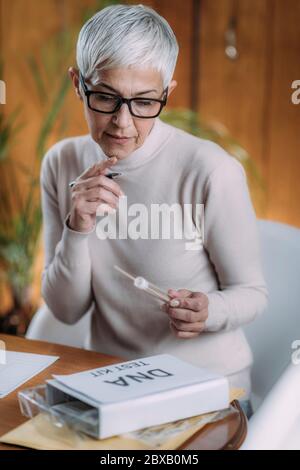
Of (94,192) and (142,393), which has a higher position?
(94,192)

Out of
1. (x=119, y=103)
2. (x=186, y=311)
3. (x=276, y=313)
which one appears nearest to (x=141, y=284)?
(x=186, y=311)

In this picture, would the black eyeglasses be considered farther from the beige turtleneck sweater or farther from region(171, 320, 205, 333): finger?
region(171, 320, 205, 333): finger

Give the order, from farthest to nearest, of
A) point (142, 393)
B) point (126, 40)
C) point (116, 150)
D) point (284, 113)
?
point (284, 113), point (116, 150), point (126, 40), point (142, 393)

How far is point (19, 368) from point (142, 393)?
36 centimetres

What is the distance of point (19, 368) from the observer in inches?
46.8

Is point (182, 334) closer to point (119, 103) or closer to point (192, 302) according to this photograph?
point (192, 302)

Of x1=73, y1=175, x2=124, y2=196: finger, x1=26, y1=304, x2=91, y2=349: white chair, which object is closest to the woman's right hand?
x1=73, y1=175, x2=124, y2=196: finger

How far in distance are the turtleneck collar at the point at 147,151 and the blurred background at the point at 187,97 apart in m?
0.80

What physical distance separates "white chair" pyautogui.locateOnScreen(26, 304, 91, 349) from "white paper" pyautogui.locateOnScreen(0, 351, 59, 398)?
32 cm

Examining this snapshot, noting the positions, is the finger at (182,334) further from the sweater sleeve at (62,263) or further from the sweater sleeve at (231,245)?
the sweater sleeve at (62,263)

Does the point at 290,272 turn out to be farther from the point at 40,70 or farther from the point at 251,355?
the point at 40,70

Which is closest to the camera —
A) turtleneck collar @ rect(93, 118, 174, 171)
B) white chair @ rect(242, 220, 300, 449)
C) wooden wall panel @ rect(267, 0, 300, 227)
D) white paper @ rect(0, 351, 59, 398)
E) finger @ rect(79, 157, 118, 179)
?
white paper @ rect(0, 351, 59, 398)

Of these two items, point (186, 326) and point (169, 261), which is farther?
point (169, 261)

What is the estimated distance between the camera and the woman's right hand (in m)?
1.23
